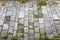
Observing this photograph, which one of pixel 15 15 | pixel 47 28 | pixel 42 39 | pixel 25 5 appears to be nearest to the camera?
pixel 42 39

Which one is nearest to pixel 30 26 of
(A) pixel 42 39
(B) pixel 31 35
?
(B) pixel 31 35

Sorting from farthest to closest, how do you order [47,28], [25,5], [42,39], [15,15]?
1. [25,5]
2. [15,15]
3. [47,28]
4. [42,39]

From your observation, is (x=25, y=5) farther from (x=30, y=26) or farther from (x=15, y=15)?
(x=30, y=26)

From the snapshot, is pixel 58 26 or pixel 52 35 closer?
pixel 52 35

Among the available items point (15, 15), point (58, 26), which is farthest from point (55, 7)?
point (15, 15)

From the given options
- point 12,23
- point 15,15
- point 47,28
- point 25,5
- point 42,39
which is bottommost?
point 42,39

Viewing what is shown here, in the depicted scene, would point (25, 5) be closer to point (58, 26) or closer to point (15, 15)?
point (15, 15)

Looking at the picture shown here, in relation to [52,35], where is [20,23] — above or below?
above
